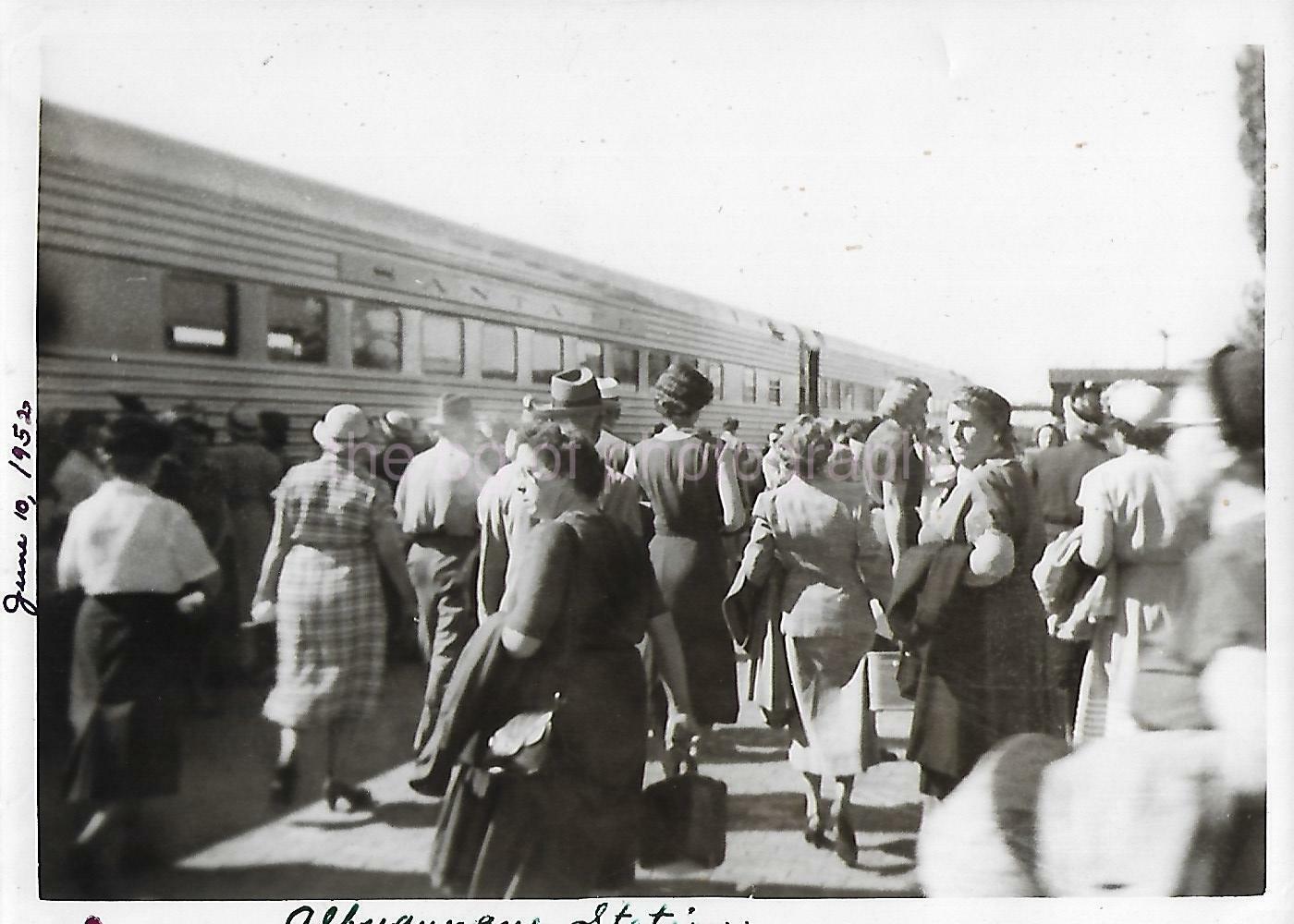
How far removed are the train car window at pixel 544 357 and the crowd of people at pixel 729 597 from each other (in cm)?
8

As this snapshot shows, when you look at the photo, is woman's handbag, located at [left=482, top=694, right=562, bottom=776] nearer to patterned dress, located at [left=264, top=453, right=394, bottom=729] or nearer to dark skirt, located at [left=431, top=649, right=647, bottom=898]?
dark skirt, located at [left=431, top=649, right=647, bottom=898]

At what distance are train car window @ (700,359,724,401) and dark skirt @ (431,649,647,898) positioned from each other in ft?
2.70

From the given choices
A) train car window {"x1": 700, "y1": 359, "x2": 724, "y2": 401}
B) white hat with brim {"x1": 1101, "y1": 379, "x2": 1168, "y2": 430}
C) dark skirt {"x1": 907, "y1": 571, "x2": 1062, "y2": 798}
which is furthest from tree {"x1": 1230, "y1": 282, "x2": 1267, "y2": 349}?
train car window {"x1": 700, "y1": 359, "x2": 724, "y2": 401}

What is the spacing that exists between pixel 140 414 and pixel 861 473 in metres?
2.13

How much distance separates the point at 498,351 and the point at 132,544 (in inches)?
47.8

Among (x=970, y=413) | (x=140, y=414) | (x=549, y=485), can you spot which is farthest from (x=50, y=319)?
(x=970, y=413)

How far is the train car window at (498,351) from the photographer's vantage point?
10.8 ft

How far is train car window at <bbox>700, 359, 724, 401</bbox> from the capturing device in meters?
3.29

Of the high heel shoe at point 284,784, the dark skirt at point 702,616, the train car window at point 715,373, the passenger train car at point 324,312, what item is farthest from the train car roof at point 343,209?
the high heel shoe at point 284,784

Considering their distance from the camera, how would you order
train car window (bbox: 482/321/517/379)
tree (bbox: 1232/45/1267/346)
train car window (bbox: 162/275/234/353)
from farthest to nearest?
tree (bbox: 1232/45/1267/346) → train car window (bbox: 482/321/517/379) → train car window (bbox: 162/275/234/353)

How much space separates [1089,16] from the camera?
335 cm

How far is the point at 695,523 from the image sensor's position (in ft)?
10.9

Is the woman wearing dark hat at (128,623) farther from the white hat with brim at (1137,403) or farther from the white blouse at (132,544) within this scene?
the white hat with brim at (1137,403)

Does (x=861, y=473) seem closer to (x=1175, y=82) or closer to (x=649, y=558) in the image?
(x=649, y=558)
